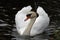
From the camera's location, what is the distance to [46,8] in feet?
66.3

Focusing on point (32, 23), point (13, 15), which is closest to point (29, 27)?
point (32, 23)

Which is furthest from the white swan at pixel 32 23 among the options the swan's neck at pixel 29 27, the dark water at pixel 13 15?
the dark water at pixel 13 15

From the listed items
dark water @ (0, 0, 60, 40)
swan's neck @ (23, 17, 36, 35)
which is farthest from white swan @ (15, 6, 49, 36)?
dark water @ (0, 0, 60, 40)

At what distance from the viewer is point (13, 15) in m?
18.3

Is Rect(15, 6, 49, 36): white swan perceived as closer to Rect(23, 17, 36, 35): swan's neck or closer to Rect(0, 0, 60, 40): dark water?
Rect(23, 17, 36, 35): swan's neck

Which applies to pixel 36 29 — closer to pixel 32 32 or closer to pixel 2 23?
pixel 32 32

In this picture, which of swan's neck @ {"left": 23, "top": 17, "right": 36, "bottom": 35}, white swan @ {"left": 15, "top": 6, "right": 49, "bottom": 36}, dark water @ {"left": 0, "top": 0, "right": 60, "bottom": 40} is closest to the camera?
dark water @ {"left": 0, "top": 0, "right": 60, "bottom": 40}

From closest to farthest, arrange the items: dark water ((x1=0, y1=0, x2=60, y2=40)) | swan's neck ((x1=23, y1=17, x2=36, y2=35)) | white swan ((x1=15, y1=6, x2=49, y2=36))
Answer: dark water ((x1=0, y1=0, x2=60, y2=40)), swan's neck ((x1=23, y1=17, x2=36, y2=35)), white swan ((x1=15, y1=6, x2=49, y2=36))

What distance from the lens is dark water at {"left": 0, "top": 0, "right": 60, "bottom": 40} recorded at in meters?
14.5

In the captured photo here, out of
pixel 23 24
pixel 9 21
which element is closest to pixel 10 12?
pixel 9 21

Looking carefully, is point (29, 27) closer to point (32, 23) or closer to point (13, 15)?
point (32, 23)

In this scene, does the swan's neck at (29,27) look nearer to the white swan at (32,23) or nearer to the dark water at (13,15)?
the white swan at (32,23)

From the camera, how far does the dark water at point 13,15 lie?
1446cm

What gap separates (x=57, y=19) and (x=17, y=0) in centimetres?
634
